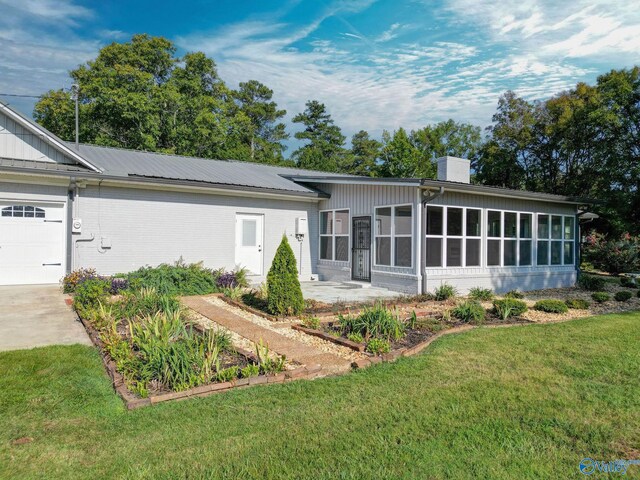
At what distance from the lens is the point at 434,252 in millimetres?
10711

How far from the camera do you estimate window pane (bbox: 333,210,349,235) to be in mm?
12580

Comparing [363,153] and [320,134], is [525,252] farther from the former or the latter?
[320,134]

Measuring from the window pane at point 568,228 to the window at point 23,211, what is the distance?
14508 millimetres

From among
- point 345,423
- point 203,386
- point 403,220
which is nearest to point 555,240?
point 403,220

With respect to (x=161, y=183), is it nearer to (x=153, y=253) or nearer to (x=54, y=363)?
(x=153, y=253)

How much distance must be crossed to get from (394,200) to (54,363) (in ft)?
26.9

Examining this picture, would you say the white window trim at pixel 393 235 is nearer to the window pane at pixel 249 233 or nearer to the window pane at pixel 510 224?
the window pane at pixel 510 224

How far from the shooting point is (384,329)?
5953mm

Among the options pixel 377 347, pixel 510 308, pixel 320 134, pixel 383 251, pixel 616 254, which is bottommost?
pixel 377 347

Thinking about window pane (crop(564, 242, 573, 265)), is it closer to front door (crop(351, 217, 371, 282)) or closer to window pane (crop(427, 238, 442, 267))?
window pane (crop(427, 238, 442, 267))

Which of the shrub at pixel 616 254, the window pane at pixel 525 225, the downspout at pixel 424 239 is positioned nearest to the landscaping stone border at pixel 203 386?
the downspout at pixel 424 239

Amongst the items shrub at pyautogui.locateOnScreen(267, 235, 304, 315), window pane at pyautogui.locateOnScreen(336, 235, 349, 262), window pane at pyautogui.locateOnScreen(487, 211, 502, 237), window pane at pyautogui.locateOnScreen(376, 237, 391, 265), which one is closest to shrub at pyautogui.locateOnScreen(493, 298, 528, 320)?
shrub at pyautogui.locateOnScreen(267, 235, 304, 315)

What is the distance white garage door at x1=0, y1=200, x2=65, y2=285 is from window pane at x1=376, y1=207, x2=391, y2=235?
762 cm

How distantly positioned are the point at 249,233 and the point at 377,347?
7.92 m
